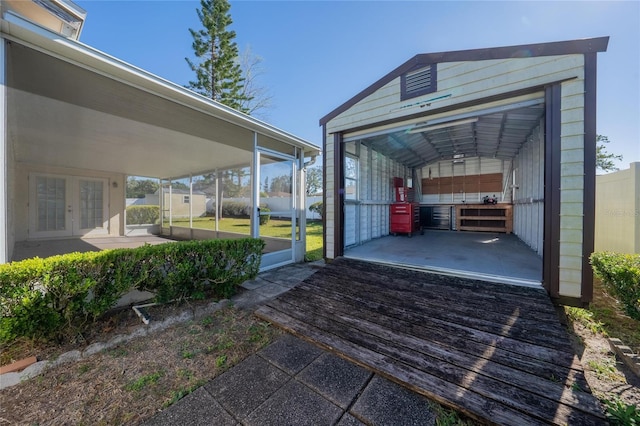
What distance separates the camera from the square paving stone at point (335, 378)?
1.67 meters

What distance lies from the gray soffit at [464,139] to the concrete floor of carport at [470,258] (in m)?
2.45

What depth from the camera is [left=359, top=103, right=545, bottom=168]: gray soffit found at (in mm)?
5142

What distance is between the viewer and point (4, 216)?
2.07 m

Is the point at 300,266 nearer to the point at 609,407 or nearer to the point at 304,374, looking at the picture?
the point at 304,374

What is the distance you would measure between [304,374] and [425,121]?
4007 mm

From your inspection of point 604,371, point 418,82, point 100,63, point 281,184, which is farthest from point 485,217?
point 100,63

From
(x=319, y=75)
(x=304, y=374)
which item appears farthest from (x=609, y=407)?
(x=319, y=75)

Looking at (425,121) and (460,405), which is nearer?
(460,405)

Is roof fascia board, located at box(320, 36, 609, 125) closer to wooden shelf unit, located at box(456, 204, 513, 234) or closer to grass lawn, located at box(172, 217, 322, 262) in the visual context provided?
grass lawn, located at box(172, 217, 322, 262)

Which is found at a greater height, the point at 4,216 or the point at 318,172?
the point at 318,172

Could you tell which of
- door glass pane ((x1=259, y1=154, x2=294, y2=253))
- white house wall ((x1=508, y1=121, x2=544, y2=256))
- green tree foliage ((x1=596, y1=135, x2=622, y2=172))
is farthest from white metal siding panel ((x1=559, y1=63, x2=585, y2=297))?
green tree foliage ((x1=596, y1=135, x2=622, y2=172))

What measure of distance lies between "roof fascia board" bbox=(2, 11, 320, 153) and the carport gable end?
8.05ft

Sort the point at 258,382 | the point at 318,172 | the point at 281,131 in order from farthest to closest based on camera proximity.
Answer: the point at 318,172 < the point at 281,131 < the point at 258,382

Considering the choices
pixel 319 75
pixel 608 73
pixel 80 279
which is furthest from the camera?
pixel 319 75
